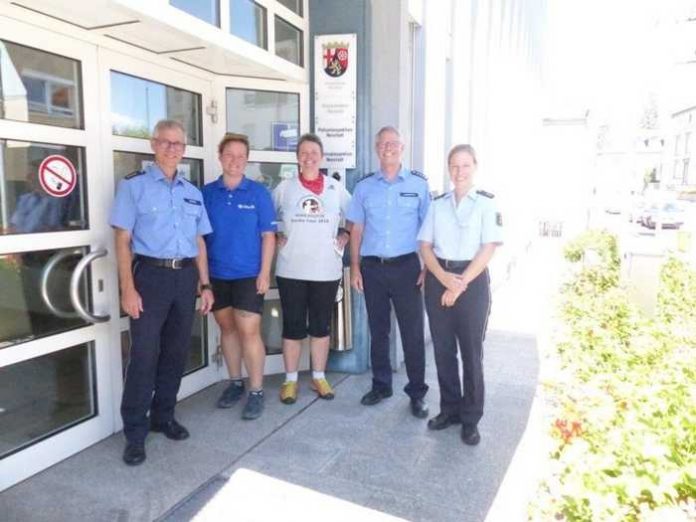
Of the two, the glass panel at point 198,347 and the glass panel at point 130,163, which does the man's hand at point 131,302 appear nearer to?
the glass panel at point 130,163

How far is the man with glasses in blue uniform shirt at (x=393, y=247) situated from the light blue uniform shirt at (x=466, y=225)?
304 mm

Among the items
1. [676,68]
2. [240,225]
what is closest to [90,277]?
[240,225]

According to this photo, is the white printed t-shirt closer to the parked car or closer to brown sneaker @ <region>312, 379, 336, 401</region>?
brown sneaker @ <region>312, 379, 336, 401</region>

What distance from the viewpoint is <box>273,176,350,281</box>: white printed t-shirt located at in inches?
136

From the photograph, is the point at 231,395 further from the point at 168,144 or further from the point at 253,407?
the point at 168,144

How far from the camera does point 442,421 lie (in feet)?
10.5

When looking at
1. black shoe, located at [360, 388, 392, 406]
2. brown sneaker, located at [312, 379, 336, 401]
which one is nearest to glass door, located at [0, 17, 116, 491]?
brown sneaker, located at [312, 379, 336, 401]

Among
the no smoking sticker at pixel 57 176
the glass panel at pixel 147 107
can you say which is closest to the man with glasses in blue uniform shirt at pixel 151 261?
the no smoking sticker at pixel 57 176

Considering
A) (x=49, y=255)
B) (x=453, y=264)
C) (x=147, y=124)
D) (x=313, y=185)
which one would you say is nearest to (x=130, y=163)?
(x=147, y=124)

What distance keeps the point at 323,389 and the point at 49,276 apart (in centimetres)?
175

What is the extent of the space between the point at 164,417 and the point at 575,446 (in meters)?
2.12

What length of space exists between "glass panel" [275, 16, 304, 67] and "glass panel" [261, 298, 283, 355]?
1.67 meters

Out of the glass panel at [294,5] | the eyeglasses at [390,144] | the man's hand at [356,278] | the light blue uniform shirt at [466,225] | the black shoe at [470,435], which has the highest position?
the glass panel at [294,5]

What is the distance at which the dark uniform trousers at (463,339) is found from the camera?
301 cm
